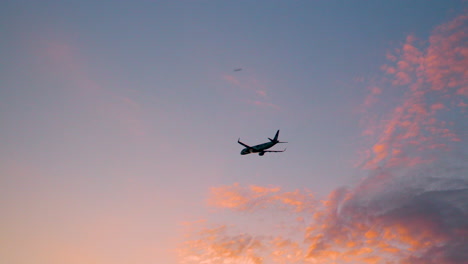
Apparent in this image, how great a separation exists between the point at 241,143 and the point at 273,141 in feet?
36.9

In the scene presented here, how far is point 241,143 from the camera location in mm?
111000

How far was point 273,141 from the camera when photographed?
111875 millimetres
